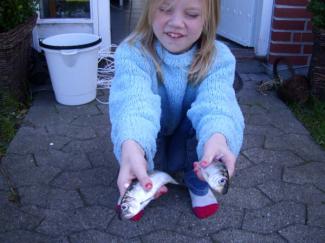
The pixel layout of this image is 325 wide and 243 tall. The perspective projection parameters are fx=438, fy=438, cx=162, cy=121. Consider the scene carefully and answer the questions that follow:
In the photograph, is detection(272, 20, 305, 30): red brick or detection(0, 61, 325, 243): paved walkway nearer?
detection(0, 61, 325, 243): paved walkway

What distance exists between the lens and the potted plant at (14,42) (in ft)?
9.29

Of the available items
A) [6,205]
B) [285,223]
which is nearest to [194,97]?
[285,223]

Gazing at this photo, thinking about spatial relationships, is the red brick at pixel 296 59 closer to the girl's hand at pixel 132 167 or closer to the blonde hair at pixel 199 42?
the blonde hair at pixel 199 42

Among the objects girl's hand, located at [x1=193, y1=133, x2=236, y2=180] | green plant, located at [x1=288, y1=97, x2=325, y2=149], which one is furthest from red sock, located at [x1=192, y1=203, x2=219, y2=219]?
green plant, located at [x1=288, y1=97, x2=325, y2=149]

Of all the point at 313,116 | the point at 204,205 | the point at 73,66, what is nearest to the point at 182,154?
the point at 204,205

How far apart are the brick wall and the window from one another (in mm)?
1607

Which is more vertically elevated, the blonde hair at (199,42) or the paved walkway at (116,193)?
the blonde hair at (199,42)

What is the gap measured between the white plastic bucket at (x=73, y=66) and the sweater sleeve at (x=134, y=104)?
114 centimetres

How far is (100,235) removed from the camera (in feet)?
6.24

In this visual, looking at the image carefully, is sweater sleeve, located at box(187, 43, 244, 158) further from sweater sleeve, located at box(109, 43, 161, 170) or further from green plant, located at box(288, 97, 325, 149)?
green plant, located at box(288, 97, 325, 149)

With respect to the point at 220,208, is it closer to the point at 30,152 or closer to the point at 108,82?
the point at 30,152

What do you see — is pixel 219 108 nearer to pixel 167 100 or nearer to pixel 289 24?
pixel 167 100

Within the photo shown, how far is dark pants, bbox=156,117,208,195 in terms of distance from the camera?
6.61 feet

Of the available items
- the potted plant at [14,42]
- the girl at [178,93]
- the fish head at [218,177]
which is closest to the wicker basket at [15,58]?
the potted plant at [14,42]
